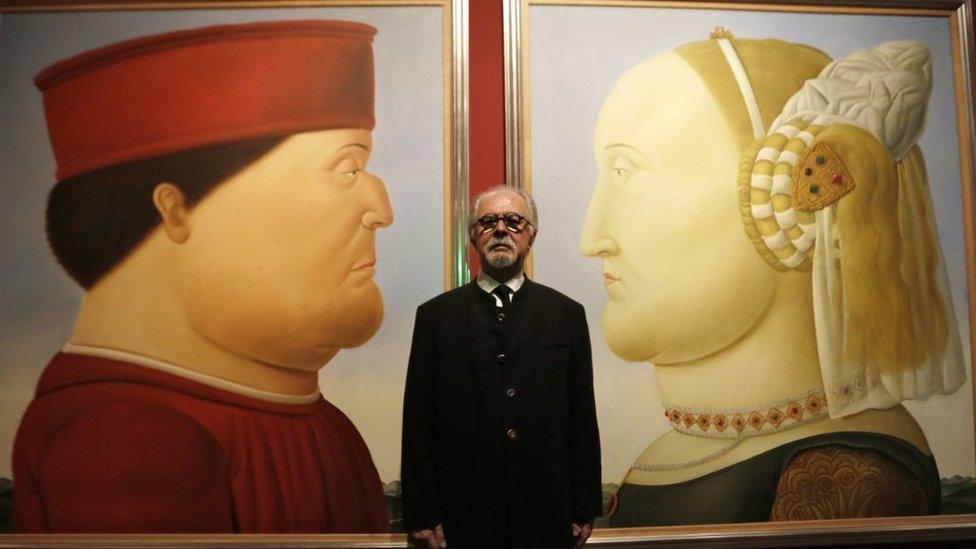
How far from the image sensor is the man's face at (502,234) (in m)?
1.58

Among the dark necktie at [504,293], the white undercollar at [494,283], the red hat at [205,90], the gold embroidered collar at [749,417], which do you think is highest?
the red hat at [205,90]

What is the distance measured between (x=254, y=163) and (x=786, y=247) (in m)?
1.47

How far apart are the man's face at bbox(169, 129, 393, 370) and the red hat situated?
134 millimetres

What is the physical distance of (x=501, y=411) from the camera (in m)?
1.50

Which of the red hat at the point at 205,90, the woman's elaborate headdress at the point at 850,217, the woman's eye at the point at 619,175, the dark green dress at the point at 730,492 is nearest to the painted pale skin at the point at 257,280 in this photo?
the red hat at the point at 205,90

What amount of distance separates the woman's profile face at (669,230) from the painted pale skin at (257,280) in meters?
0.63

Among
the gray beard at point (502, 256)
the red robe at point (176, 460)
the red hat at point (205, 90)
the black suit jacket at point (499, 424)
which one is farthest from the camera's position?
the red hat at point (205, 90)

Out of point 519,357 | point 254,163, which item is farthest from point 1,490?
point 519,357

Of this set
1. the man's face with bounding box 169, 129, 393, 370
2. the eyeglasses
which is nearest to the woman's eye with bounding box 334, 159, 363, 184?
the man's face with bounding box 169, 129, 393, 370

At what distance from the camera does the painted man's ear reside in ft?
6.44

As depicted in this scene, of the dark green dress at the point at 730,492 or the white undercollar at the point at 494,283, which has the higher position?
the white undercollar at the point at 494,283

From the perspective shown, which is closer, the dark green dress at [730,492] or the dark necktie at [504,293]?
the dark necktie at [504,293]

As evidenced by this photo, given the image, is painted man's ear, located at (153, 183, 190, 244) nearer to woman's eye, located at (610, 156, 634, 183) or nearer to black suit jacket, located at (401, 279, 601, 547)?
black suit jacket, located at (401, 279, 601, 547)

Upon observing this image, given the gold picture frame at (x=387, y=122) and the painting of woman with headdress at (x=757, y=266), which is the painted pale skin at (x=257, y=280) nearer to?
the gold picture frame at (x=387, y=122)
